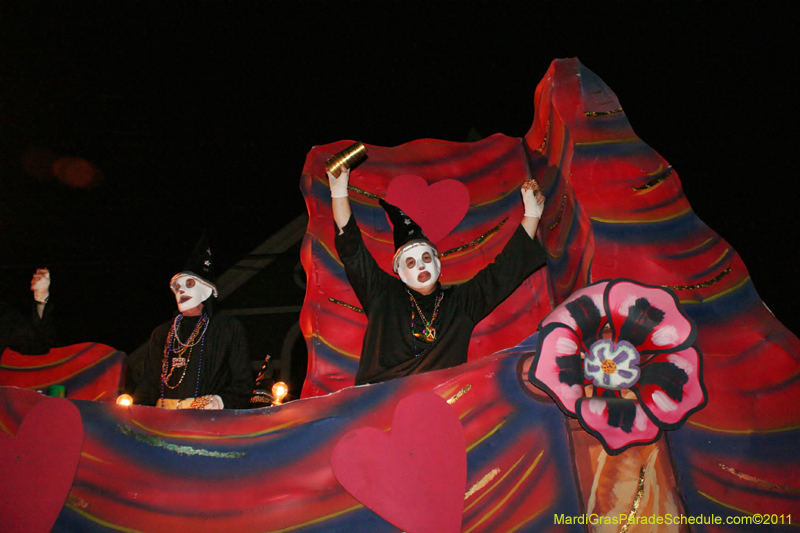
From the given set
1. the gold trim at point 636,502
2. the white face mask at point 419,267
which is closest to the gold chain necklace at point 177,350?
the white face mask at point 419,267

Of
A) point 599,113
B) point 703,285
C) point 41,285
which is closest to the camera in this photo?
point 703,285

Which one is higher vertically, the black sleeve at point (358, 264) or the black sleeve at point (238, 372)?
the black sleeve at point (358, 264)

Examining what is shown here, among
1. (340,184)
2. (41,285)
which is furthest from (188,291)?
(340,184)

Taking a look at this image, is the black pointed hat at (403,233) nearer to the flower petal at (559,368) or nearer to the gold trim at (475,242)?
the gold trim at (475,242)

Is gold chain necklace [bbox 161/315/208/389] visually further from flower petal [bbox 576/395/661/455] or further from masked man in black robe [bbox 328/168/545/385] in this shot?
flower petal [bbox 576/395/661/455]

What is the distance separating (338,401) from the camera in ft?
6.20

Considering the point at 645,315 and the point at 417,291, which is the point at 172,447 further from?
the point at 645,315

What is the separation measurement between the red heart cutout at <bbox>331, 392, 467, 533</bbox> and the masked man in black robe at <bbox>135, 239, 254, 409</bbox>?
3.53 feet

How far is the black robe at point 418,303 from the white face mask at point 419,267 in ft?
0.24

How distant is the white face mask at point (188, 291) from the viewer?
292 centimetres

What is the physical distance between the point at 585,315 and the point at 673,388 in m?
0.37

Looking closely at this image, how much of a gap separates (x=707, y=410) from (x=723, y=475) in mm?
218

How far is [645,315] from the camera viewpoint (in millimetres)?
1876

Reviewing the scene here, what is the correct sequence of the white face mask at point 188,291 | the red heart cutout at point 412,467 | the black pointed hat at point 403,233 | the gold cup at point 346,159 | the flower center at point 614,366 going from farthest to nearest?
the white face mask at point 188,291
the black pointed hat at point 403,233
the gold cup at point 346,159
the flower center at point 614,366
the red heart cutout at point 412,467
